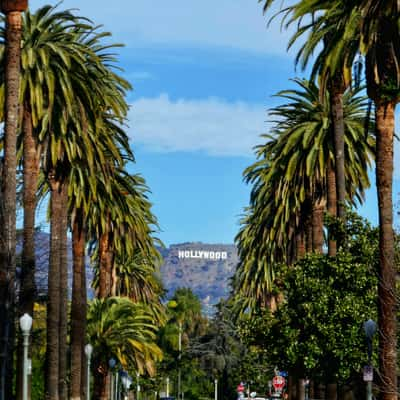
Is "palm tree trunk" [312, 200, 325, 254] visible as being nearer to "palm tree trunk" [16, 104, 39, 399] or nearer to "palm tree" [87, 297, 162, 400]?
"palm tree" [87, 297, 162, 400]

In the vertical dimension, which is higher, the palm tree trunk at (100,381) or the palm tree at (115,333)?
the palm tree at (115,333)

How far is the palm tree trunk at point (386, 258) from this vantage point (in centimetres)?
2738

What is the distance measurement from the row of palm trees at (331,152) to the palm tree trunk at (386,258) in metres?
0.03

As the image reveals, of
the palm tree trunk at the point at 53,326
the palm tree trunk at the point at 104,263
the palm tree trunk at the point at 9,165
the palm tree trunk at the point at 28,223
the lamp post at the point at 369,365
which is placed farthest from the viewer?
the palm tree trunk at the point at 104,263

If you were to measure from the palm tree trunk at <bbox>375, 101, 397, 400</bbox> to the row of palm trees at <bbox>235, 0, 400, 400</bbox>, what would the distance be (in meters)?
0.03

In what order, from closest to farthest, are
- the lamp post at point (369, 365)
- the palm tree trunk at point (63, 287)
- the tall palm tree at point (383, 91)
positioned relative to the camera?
1. the tall palm tree at point (383, 91)
2. the lamp post at point (369, 365)
3. the palm tree trunk at point (63, 287)

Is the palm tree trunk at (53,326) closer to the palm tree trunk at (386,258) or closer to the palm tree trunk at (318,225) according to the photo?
the palm tree trunk at (318,225)

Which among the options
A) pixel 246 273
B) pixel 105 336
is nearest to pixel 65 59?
pixel 105 336

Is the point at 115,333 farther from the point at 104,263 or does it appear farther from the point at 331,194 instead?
the point at 331,194

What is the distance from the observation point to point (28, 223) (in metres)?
39.7

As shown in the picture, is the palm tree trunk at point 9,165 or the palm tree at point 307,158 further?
the palm tree at point 307,158

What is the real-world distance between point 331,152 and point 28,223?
54.2ft

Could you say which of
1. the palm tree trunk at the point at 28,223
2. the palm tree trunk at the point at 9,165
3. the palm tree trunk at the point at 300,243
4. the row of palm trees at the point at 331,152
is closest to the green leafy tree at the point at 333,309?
the row of palm trees at the point at 331,152

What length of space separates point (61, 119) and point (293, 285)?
1058cm
